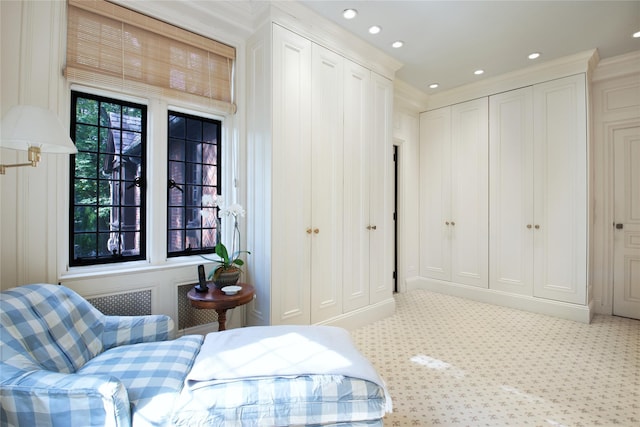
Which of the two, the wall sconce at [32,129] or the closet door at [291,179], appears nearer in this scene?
the wall sconce at [32,129]

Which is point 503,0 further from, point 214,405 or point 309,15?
point 214,405

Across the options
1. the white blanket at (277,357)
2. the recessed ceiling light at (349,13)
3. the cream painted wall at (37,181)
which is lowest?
the white blanket at (277,357)

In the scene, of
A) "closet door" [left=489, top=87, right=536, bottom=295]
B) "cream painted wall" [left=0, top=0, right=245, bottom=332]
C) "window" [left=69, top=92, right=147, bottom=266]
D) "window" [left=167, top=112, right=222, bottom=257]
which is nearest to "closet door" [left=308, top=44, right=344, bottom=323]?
"window" [left=167, top=112, right=222, bottom=257]

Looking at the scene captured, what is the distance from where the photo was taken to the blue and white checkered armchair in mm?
1152

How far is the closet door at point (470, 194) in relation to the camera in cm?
431

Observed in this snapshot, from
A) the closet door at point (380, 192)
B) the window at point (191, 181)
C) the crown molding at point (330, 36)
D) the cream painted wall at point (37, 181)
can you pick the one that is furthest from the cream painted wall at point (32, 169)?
the closet door at point (380, 192)

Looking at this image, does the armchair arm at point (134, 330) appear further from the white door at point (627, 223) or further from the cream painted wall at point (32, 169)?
Answer: the white door at point (627, 223)

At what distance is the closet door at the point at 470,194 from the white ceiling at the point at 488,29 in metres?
0.74

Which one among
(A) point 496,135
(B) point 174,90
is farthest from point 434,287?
(B) point 174,90

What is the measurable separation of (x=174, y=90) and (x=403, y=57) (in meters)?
2.56

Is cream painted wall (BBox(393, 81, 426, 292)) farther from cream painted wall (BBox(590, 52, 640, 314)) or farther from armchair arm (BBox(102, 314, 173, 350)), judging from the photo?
armchair arm (BBox(102, 314, 173, 350))

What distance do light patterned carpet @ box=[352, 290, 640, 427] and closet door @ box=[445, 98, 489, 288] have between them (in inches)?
28.7

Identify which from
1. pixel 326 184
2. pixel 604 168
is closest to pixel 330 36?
pixel 326 184

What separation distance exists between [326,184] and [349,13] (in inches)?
61.5
